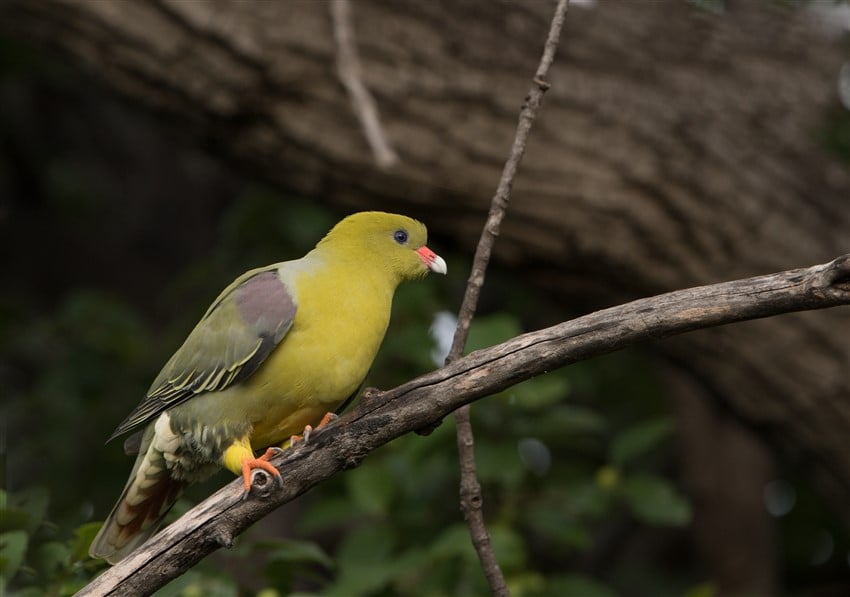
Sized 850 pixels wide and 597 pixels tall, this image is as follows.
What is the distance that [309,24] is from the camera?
4.58 meters

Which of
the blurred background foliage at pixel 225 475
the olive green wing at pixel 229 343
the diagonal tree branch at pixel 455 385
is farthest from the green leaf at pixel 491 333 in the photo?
the diagonal tree branch at pixel 455 385

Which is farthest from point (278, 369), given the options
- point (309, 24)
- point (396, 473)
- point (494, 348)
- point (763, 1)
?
point (763, 1)

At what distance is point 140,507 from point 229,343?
2.09 feet

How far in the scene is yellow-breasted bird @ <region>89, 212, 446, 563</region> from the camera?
3.08 m

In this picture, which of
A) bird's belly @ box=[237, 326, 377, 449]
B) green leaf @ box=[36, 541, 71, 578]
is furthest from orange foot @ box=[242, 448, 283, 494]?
green leaf @ box=[36, 541, 71, 578]

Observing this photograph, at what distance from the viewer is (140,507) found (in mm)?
3402

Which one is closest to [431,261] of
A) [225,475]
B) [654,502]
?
[654,502]

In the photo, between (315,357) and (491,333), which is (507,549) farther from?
(315,357)

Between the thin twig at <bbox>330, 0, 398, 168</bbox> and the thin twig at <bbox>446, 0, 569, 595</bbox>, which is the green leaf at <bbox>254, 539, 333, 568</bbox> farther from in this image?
the thin twig at <bbox>330, 0, 398, 168</bbox>

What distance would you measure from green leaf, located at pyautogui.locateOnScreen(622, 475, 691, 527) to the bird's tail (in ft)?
5.92

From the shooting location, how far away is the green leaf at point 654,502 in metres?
4.27

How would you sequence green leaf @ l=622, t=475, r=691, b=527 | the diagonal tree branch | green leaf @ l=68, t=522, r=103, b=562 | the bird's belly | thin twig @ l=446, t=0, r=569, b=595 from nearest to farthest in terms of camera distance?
the diagonal tree branch
thin twig @ l=446, t=0, r=569, b=595
green leaf @ l=68, t=522, r=103, b=562
the bird's belly
green leaf @ l=622, t=475, r=691, b=527

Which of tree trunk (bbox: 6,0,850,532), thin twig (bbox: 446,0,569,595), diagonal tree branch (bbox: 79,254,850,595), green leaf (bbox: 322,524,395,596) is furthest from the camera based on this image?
tree trunk (bbox: 6,0,850,532)

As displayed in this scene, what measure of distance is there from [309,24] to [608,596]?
2450 mm
